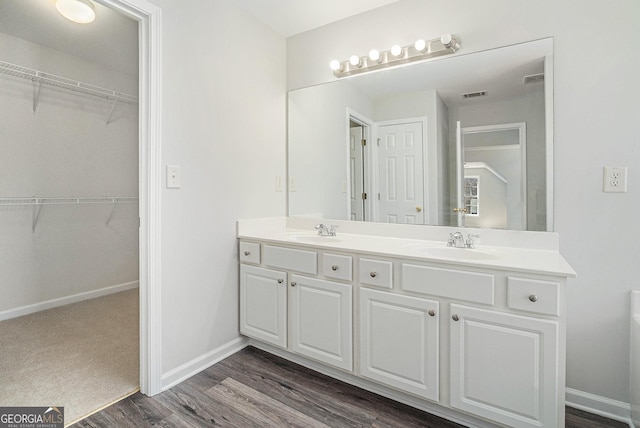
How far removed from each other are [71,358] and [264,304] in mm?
1292

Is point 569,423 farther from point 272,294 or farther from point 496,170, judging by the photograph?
point 272,294

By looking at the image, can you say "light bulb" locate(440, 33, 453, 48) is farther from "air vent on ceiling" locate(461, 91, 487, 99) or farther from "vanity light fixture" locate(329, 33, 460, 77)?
"air vent on ceiling" locate(461, 91, 487, 99)

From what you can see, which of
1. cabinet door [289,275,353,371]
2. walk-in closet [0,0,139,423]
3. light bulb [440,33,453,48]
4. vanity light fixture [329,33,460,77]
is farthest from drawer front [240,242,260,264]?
light bulb [440,33,453,48]

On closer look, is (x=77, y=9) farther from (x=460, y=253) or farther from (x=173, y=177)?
(x=460, y=253)

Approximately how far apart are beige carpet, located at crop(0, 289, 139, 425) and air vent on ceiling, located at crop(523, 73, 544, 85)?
107 inches

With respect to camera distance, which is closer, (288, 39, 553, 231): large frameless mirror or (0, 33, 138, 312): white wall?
(288, 39, 553, 231): large frameless mirror

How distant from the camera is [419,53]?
2.05m

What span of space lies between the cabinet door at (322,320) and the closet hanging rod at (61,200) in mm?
2559

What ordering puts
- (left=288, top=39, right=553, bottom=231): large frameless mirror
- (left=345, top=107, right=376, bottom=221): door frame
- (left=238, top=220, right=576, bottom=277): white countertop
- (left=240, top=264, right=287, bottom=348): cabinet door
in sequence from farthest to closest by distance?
(left=345, top=107, right=376, bottom=221): door frame, (left=240, top=264, right=287, bottom=348): cabinet door, (left=288, top=39, right=553, bottom=231): large frameless mirror, (left=238, top=220, right=576, bottom=277): white countertop

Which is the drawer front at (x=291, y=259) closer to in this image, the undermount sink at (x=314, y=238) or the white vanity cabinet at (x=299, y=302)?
the white vanity cabinet at (x=299, y=302)

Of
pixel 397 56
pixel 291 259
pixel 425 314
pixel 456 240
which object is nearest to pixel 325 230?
pixel 291 259

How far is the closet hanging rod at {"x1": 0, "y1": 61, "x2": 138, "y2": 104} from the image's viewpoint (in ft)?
9.02

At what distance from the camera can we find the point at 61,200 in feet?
10.2

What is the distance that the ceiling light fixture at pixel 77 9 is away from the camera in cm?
196
